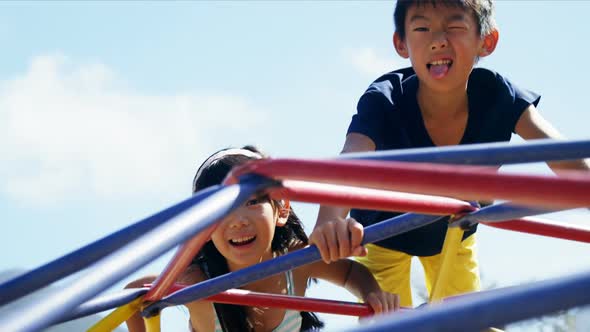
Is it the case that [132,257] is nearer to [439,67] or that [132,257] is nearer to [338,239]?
[338,239]

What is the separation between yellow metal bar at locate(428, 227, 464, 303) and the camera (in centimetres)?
177

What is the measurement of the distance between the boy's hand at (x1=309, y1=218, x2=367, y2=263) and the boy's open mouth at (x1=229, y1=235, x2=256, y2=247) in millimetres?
735

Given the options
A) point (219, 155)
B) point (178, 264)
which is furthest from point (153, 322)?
point (219, 155)

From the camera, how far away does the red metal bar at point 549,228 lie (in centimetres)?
166

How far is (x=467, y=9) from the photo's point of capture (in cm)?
217

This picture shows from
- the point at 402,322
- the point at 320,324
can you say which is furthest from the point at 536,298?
the point at 320,324

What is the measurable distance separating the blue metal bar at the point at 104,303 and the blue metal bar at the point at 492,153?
538 millimetres

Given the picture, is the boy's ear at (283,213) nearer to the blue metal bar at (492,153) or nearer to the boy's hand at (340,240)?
the boy's hand at (340,240)

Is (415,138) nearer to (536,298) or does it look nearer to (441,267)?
(441,267)

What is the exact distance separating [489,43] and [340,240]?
97 centimetres

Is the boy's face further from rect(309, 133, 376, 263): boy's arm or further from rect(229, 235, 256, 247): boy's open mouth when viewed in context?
rect(309, 133, 376, 263): boy's arm

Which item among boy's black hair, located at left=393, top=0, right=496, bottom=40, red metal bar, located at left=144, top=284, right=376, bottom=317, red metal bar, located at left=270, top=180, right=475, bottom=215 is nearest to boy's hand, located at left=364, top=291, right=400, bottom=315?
red metal bar, located at left=144, top=284, right=376, bottom=317

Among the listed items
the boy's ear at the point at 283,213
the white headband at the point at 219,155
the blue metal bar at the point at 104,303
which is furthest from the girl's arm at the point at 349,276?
the blue metal bar at the point at 104,303

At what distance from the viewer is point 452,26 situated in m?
2.14
